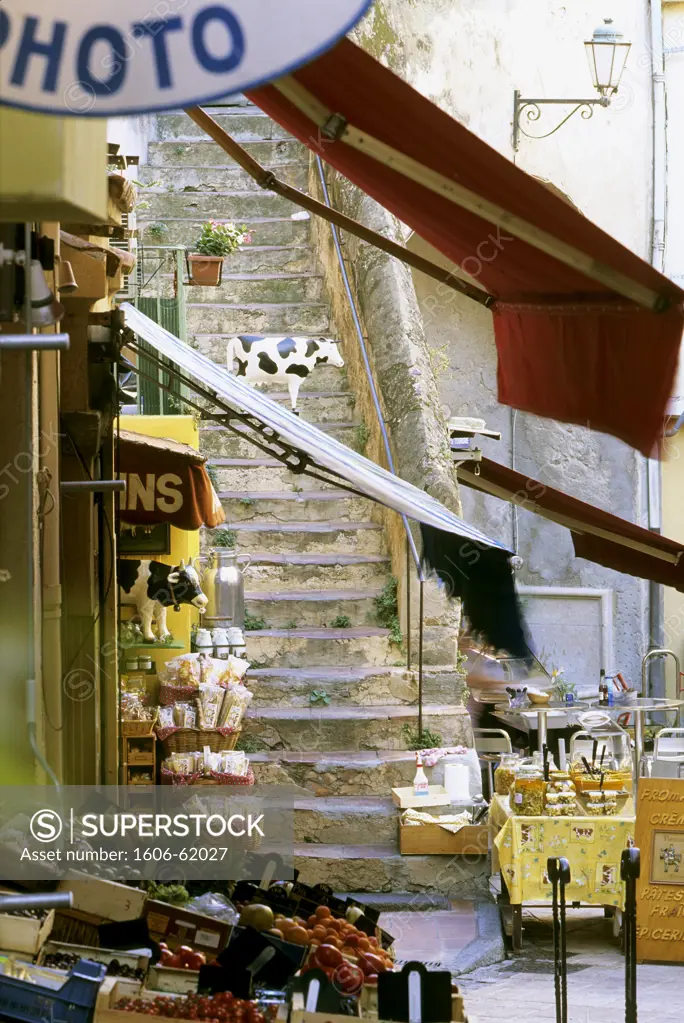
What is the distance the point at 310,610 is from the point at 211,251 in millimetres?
3719

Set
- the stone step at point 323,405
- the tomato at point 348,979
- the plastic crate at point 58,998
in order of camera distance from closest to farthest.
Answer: the plastic crate at point 58,998 < the tomato at point 348,979 < the stone step at point 323,405

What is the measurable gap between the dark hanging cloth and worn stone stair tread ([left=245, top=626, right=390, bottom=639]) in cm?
302

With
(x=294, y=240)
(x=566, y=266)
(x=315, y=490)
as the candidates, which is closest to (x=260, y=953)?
(x=566, y=266)

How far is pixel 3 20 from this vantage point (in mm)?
2271

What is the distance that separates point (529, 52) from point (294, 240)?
4504mm

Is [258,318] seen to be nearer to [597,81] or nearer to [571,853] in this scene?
[597,81]

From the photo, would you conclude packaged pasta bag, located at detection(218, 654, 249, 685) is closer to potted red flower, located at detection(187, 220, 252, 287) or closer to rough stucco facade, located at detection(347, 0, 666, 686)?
potted red flower, located at detection(187, 220, 252, 287)

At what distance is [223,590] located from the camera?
38.9 feet

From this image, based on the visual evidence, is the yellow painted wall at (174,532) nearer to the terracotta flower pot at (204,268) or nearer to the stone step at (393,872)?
the stone step at (393,872)

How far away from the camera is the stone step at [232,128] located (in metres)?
17.2

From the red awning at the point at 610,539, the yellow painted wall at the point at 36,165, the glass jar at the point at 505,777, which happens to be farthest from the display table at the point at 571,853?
the yellow painted wall at the point at 36,165

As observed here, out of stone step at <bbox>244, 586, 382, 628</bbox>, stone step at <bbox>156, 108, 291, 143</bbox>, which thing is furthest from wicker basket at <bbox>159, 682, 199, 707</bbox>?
stone step at <bbox>156, 108, 291, 143</bbox>

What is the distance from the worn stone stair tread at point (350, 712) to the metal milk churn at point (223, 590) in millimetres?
911

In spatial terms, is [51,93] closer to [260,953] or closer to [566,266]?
[566,266]
